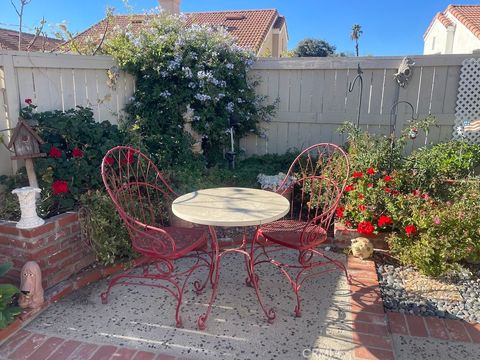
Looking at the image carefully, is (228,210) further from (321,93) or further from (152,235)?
(321,93)

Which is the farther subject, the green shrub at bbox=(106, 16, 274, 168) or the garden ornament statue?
the garden ornament statue

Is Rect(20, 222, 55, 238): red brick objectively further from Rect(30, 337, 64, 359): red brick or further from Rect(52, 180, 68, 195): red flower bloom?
Rect(30, 337, 64, 359): red brick

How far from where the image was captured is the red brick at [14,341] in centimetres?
194

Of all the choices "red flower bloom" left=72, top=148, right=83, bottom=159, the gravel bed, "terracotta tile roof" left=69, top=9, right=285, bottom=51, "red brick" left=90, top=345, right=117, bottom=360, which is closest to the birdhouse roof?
"red flower bloom" left=72, top=148, right=83, bottom=159

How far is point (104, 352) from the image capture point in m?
1.91

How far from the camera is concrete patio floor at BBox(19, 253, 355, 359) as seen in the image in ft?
6.44

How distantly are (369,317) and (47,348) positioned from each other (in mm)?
1773

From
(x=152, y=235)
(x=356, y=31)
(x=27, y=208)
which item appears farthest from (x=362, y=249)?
(x=356, y=31)

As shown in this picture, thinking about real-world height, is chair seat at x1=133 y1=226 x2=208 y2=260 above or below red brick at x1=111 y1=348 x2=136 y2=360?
above

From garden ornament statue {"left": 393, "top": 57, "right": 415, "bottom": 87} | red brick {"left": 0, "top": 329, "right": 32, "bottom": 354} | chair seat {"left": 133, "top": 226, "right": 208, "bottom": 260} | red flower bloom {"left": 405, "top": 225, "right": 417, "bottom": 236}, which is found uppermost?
garden ornament statue {"left": 393, "top": 57, "right": 415, "bottom": 87}

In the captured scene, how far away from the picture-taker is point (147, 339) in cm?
203

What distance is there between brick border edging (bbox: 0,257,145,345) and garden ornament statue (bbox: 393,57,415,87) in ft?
11.7

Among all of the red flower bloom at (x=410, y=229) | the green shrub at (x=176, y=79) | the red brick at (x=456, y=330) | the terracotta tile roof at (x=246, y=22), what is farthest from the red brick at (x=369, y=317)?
the terracotta tile roof at (x=246, y=22)

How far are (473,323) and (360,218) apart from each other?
3.81 feet
